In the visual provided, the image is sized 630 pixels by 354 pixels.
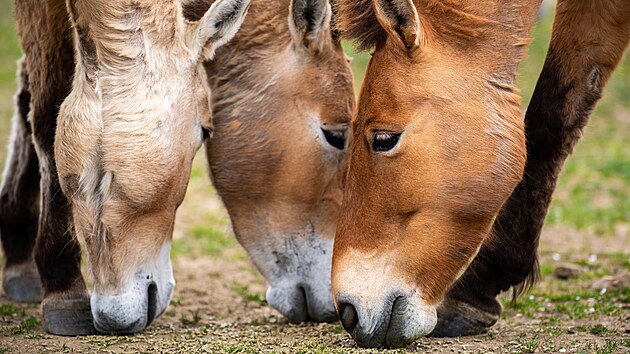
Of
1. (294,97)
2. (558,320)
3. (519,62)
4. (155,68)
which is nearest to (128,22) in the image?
(155,68)

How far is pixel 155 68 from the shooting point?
4.81 m

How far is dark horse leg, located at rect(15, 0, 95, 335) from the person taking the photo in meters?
5.39

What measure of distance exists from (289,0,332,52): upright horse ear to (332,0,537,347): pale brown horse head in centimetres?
86

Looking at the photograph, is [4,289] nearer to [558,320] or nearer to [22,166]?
[22,166]

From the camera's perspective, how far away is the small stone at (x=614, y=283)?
20.9 ft

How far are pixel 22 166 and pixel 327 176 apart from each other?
2.50m

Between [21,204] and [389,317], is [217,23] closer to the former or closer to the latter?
[389,317]

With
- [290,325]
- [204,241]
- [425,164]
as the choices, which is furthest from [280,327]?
[204,241]

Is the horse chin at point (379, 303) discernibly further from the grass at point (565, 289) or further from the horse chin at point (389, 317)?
the grass at point (565, 289)

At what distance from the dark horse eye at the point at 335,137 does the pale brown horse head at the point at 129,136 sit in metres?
0.89

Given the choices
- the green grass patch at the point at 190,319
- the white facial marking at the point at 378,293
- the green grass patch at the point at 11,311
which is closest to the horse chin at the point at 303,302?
the green grass patch at the point at 190,319

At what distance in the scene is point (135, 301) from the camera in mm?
4887

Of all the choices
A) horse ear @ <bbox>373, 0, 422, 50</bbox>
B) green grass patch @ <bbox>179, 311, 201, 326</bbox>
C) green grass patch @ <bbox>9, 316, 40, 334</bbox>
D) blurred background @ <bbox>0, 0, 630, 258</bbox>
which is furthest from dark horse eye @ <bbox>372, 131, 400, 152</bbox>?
green grass patch @ <bbox>9, 316, 40, 334</bbox>

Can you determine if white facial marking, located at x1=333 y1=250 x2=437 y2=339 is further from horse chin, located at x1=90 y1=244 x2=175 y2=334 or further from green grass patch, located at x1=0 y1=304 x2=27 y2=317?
green grass patch, located at x1=0 y1=304 x2=27 y2=317
